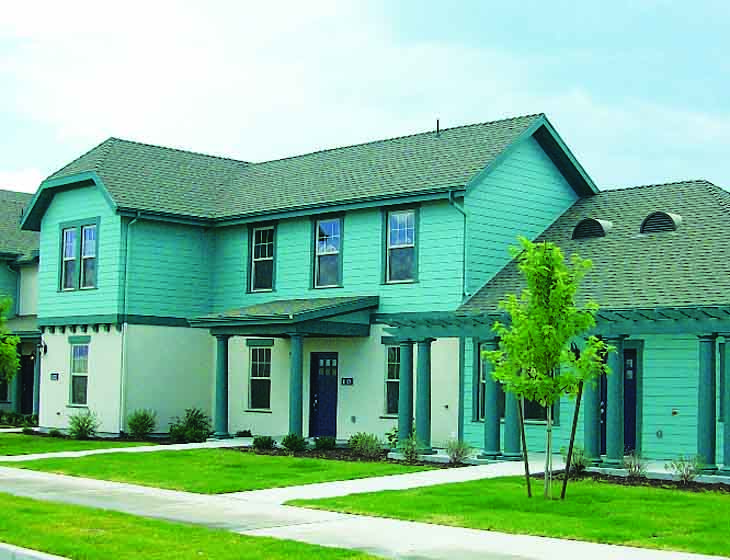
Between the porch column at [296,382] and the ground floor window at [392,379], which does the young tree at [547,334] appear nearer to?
the porch column at [296,382]

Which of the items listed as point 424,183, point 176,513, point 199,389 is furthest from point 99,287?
point 176,513

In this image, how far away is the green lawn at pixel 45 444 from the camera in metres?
26.0

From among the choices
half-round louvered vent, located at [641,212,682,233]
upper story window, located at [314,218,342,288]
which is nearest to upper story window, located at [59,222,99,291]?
upper story window, located at [314,218,342,288]

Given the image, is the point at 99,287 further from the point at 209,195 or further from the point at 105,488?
the point at 105,488

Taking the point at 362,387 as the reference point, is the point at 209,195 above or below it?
above

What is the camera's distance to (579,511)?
49.3 ft

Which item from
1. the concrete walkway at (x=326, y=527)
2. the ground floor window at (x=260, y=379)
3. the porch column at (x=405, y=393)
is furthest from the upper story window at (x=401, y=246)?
the concrete walkway at (x=326, y=527)

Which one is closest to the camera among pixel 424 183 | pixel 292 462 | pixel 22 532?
pixel 22 532

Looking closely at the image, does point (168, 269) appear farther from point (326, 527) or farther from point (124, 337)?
point (326, 527)

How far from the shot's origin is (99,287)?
99.9ft

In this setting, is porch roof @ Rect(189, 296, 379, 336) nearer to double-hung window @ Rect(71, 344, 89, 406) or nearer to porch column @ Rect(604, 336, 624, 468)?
double-hung window @ Rect(71, 344, 89, 406)

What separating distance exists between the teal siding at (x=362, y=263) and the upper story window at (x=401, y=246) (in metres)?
0.21

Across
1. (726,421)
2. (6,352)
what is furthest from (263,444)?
(726,421)

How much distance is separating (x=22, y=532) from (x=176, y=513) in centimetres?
259
